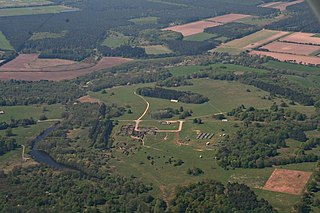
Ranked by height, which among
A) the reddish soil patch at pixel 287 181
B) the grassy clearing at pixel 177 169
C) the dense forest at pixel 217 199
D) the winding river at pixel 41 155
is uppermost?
the dense forest at pixel 217 199

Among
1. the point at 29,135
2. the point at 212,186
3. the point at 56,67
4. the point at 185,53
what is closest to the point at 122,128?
the point at 29,135

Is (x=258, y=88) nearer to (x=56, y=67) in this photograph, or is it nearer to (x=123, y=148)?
(x=123, y=148)

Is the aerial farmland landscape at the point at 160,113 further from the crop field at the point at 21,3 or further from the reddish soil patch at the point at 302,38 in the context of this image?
the crop field at the point at 21,3

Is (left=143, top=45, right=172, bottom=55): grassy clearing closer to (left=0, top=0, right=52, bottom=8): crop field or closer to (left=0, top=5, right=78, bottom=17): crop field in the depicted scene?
(left=0, top=5, right=78, bottom=17): crop field

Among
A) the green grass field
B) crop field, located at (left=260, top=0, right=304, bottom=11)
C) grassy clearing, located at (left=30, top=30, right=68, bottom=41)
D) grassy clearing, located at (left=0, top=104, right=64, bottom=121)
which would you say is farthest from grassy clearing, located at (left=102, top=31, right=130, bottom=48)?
crop field, located at (left=260, top=0, right=304, bottom=11)

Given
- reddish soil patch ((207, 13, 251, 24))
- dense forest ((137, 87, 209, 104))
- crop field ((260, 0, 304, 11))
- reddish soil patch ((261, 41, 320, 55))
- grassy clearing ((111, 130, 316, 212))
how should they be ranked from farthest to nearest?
crop field ((260, 0, 304, 11)) < reddish soil patch ((207, 13, 251, 24)) < reddish soil patch ((261, 41, 320, 55)) < dense forest ((137, 87, 209, 104)) < grassy clearing ((111, 130, 316, 212))

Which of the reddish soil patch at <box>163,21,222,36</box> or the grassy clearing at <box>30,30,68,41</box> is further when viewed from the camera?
the reddish soil patch at <box>163,21,222,36</box>

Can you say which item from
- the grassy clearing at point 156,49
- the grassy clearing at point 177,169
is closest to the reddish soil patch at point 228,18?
the grassy clearing at point 156,49
